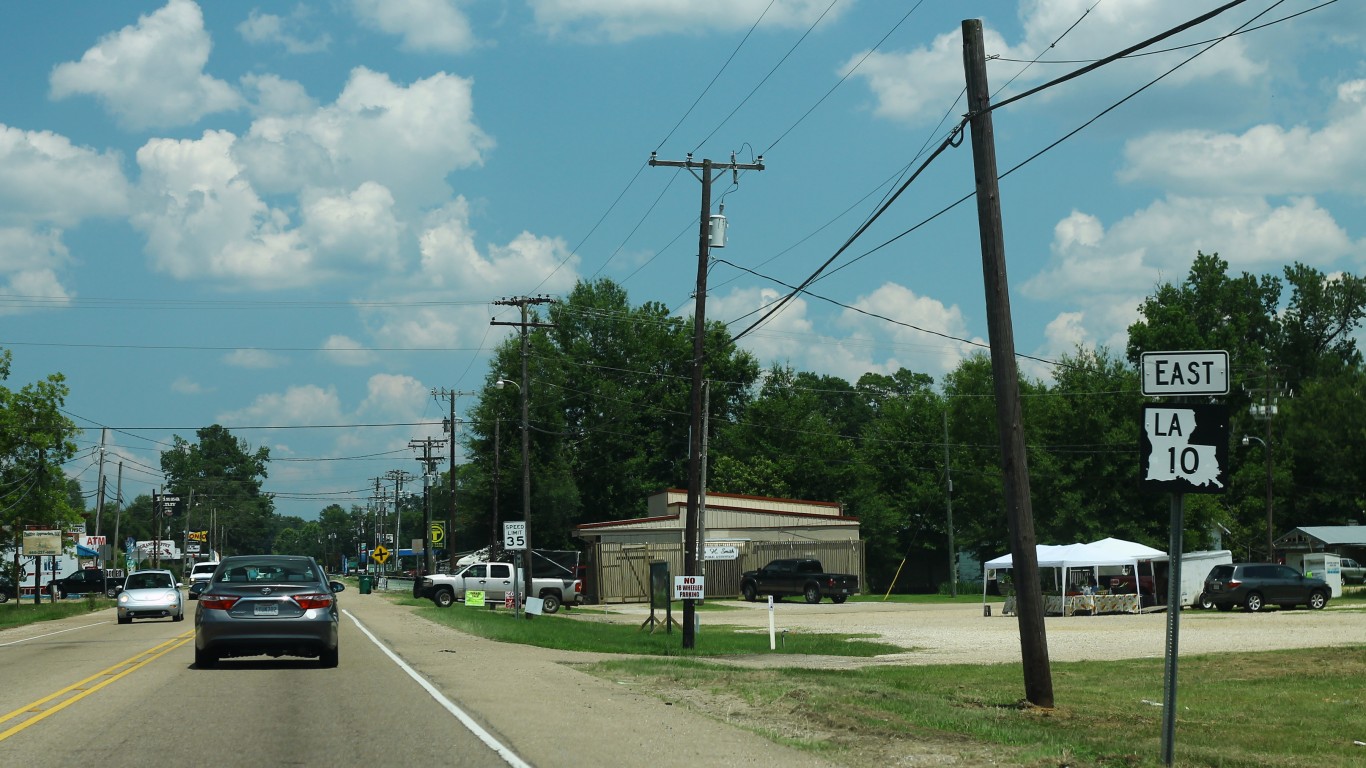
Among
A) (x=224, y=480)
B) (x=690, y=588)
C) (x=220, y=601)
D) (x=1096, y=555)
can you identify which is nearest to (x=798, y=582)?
(x=1096, y=555)

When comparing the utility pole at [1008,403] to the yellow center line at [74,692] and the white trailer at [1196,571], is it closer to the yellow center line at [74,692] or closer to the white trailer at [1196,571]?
the yellow center line at [74,692]

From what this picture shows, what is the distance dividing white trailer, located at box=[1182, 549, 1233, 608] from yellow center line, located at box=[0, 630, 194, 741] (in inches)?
1391

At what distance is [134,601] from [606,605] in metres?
21.0

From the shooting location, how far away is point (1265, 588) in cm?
4425

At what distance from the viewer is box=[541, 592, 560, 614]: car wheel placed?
4912 cm

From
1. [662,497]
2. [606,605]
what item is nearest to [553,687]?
[606,605]

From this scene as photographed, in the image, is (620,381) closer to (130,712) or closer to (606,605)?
(606,605)

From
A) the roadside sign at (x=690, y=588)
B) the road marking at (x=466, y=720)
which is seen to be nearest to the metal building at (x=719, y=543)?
the roadside sign at (x=690, y=588)

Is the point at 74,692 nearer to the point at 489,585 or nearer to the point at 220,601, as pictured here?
the point at 220,601

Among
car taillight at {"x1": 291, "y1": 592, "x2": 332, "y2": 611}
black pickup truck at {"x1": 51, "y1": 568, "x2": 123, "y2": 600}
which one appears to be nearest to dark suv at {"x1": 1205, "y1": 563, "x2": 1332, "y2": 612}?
car taillight at {"x1": 291, "y1": 592, "x2": 332, "y2": 611}

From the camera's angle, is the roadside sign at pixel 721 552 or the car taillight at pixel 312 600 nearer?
the car taillight at pixel 312 600

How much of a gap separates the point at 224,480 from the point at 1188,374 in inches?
7811

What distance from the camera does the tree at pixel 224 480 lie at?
191 m

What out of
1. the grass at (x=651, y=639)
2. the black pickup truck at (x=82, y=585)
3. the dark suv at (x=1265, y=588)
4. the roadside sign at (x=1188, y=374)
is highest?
the roadside sign at (x=1188, y=374)
